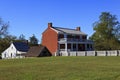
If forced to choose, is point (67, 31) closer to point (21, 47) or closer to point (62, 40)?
point (62, 40)

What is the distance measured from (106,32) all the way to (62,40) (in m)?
21.1

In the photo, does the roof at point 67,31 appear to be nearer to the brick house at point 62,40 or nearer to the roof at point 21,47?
the brick house at point 62,40

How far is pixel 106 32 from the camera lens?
3826 inches

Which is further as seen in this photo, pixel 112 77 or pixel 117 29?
pixel 117 29

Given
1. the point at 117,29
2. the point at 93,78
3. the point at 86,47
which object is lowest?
the point at 93,78

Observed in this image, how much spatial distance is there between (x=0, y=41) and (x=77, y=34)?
24.2 metres

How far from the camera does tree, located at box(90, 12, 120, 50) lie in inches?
3787

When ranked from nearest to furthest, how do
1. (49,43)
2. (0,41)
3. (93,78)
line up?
(93,78)
(49,43)
(0,41)

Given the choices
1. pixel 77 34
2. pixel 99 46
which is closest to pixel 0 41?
pixel 77 34

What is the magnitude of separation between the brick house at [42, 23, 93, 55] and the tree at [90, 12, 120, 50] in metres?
10.4

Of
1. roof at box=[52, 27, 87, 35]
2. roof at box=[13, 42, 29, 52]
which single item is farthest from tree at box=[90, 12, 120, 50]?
roof at box=[13, 42, 29, 52]

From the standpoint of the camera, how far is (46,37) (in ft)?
284

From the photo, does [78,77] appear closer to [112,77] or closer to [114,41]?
[112,77]

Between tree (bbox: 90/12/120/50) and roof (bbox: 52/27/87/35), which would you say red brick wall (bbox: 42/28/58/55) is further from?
tree (bbox: 90/12/120/50)
